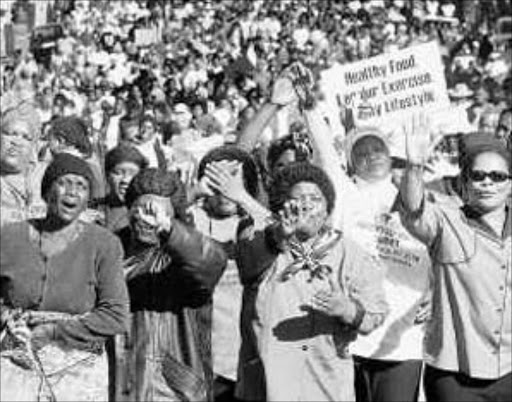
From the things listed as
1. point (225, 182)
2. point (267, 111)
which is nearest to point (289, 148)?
point (267, 111)

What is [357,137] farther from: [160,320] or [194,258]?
[194,258]

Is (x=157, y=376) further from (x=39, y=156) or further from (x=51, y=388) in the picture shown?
(x=39, y=156)

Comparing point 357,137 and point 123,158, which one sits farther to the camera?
point 357,137

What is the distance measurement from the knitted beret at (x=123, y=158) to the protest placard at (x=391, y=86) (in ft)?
7.34

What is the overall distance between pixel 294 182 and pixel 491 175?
30.9 inches

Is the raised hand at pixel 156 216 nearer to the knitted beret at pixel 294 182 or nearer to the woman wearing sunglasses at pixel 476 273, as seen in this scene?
the knitted beret at pixel 294 182

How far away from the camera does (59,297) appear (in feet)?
17.8

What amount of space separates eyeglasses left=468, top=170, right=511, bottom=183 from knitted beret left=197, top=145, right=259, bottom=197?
0.86m

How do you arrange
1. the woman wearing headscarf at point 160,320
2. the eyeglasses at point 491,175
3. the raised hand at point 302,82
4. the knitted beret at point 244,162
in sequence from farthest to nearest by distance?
1. the raised hand at point 302,82
2. the knitted beret at point 244,162
3. the eyeglasses at point 491,175
4. the woman wearing headscarf at point 160,320

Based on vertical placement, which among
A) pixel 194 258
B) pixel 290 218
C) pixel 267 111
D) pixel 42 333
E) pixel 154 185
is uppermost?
pixel 267 111

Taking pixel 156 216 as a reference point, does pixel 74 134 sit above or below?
above

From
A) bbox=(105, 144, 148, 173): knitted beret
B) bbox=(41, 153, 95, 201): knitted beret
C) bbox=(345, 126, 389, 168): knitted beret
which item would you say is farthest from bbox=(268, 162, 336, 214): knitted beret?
bbox=(345, 126, 389, 168): knitted beret

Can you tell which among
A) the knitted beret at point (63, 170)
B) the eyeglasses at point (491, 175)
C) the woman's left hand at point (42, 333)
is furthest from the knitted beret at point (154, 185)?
the eyeglasses at point (491, 175)

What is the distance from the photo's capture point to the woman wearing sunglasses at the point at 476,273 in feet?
19.9
